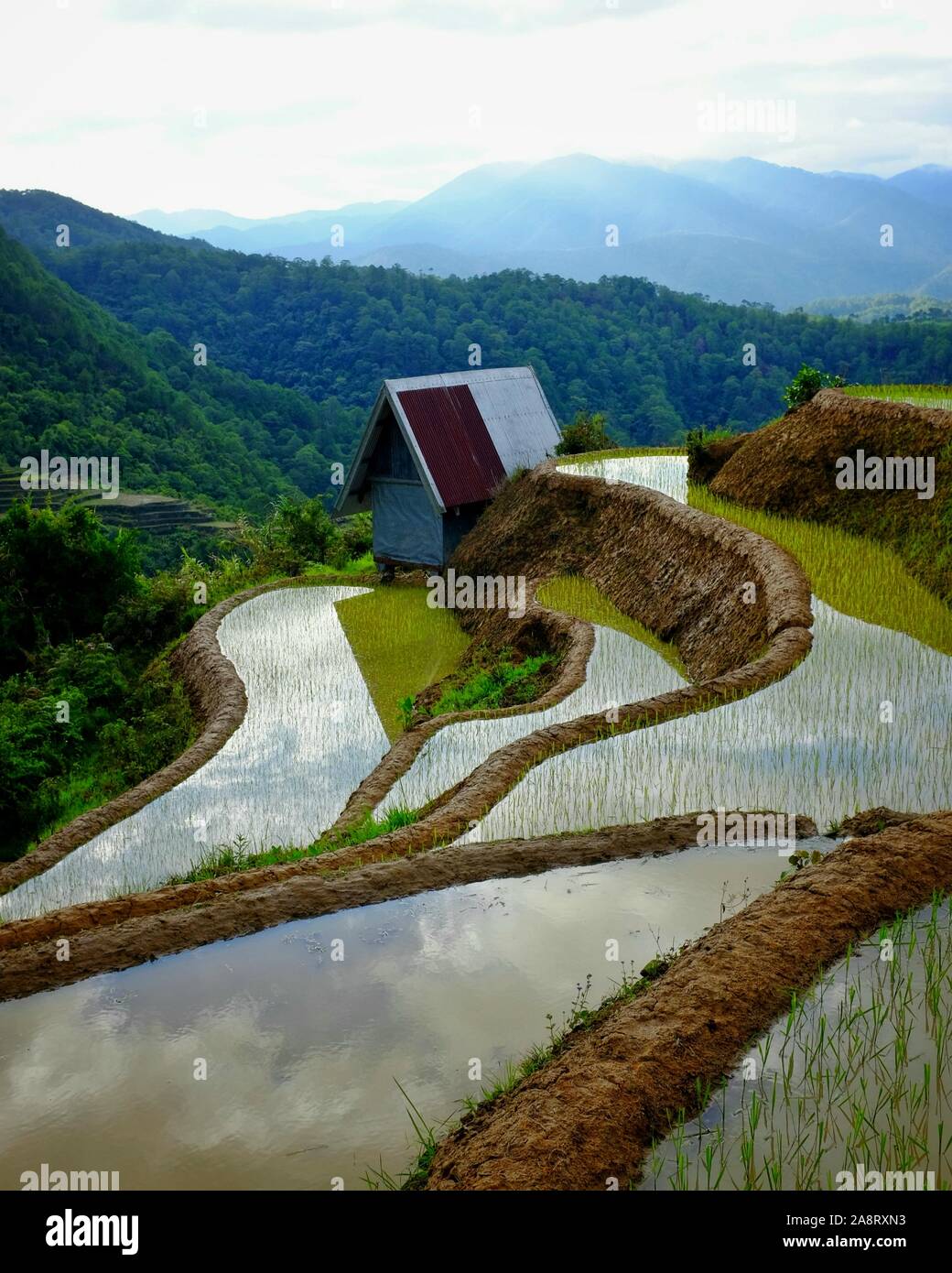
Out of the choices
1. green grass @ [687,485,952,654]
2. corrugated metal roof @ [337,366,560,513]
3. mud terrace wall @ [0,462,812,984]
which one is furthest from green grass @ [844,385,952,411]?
corrugated metal roof @ [337,366,560,513]

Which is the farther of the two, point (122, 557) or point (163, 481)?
point (163, 481)

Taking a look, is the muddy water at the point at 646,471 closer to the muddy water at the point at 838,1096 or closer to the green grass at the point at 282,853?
the green grass at the point at 282,853

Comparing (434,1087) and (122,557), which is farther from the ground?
(122,557)

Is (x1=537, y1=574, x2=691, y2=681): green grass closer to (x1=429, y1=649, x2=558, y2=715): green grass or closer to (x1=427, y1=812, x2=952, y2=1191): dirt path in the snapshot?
(x1=429, y1=649, x2=558, y2=715): green grass

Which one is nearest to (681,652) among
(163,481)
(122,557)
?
(122,557)

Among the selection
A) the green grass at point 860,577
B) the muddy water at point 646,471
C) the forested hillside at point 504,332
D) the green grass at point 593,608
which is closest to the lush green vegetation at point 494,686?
the green grass at point 593,608

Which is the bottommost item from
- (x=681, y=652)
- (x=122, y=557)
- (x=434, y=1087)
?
(x=434, y=1087)

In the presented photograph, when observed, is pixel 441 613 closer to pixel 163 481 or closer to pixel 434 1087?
pixel 434 1087
